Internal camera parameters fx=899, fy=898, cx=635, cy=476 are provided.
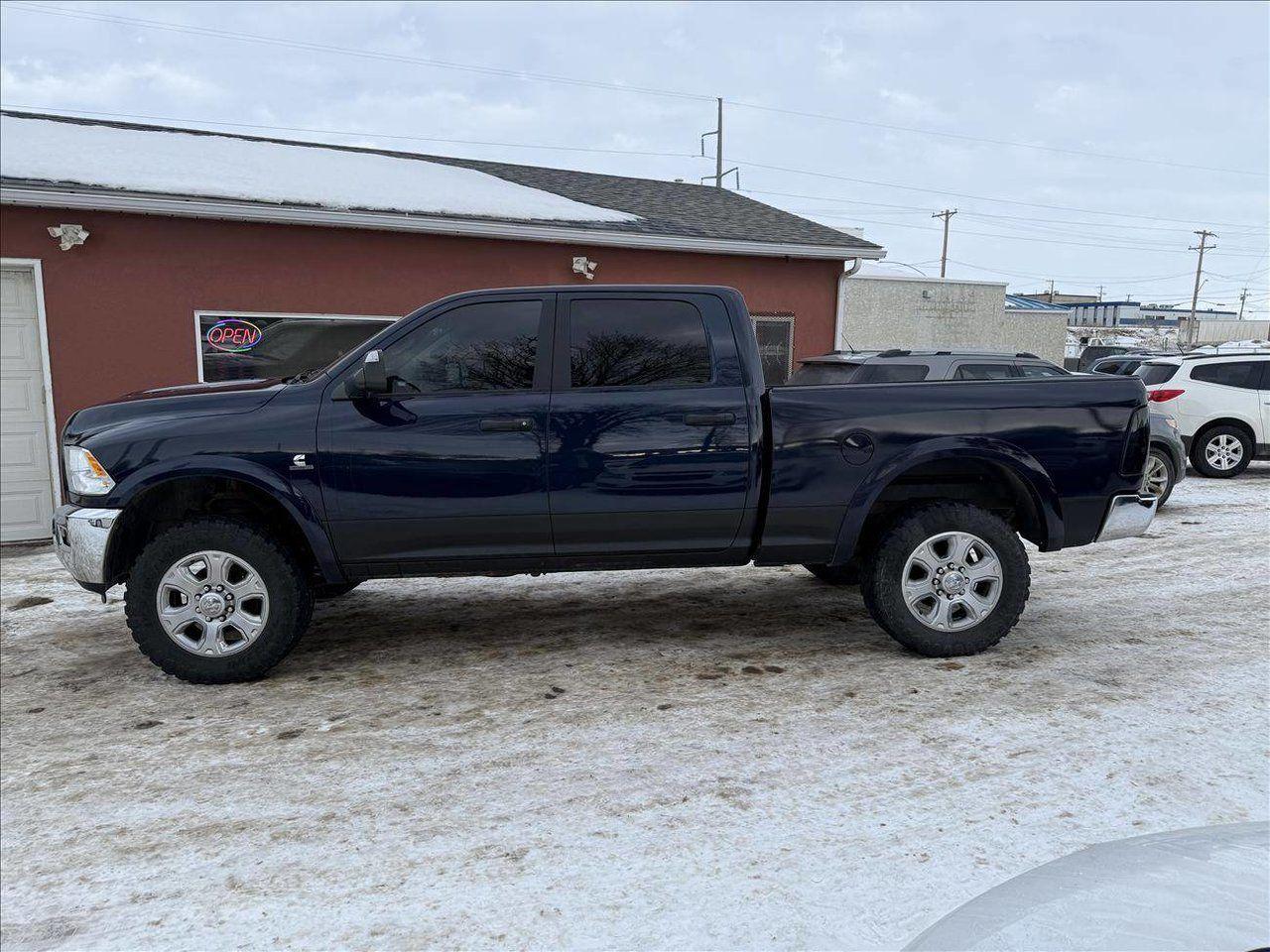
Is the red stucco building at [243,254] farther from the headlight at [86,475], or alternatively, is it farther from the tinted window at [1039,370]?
the headlight at [86,475]

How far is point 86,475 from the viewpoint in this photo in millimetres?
4734

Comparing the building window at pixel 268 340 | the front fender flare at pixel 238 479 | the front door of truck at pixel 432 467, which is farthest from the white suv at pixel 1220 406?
the front fender flare at pixel 238 479

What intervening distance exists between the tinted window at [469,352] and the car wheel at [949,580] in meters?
2.26

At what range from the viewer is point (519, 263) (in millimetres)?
11094

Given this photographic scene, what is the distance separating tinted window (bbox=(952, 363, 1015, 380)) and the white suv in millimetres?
3258

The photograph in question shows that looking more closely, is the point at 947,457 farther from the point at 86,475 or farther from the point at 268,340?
the point at 268,340

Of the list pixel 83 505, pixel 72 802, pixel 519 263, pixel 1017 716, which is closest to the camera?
pixel 72 802

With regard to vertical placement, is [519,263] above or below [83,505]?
above

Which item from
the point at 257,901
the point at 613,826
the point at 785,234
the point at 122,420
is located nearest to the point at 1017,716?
the point at 613,826

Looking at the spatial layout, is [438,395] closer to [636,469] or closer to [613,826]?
[636,469]

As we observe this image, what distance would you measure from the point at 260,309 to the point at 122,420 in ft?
18.1

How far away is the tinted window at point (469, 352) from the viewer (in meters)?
4.91

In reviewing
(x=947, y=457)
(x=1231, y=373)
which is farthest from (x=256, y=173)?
(x=1231, y=373)

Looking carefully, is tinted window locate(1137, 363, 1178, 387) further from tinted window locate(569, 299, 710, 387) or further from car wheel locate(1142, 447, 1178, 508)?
tinted window locate(569, 299, 710, 387)
